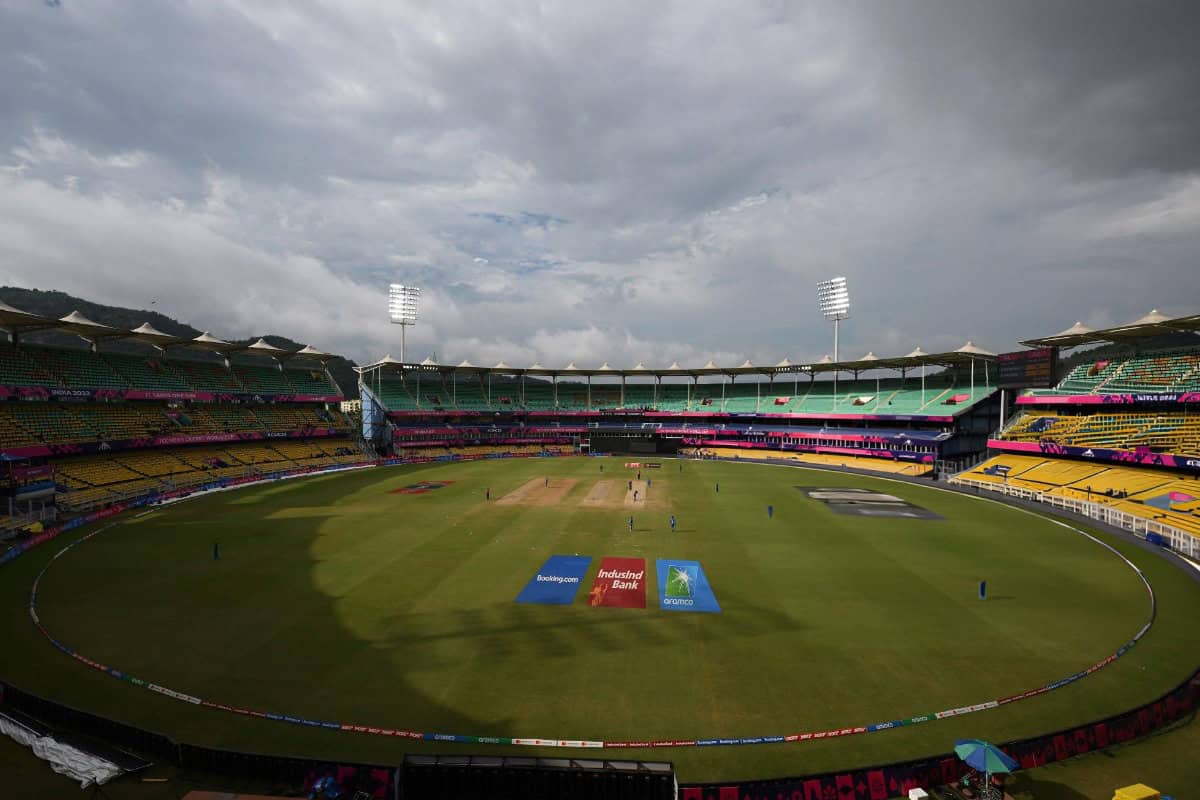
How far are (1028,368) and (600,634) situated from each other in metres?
55.7

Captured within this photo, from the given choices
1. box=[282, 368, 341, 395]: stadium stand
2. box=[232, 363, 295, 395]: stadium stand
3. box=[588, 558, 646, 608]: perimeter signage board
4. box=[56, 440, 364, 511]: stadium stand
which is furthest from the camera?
box=[282, 368, 341, 395]: stadium stand

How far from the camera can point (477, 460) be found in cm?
7331

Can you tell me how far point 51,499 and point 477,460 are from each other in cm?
4323

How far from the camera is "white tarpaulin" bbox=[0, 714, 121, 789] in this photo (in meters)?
10.7

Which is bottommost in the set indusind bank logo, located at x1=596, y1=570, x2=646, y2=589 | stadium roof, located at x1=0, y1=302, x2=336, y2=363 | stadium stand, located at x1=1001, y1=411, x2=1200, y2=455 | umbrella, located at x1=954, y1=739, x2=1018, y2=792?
indusind bank logo, located at x1=596, y1=570, x2=646, y2=589

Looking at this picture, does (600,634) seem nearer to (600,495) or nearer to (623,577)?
(623,577)

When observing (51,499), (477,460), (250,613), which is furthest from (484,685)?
(477,460)

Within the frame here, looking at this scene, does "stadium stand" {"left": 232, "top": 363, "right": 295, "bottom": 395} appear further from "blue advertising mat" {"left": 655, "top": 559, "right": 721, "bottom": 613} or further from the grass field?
"blue advertising mat" {"left": 655, "top": 559, "right": 721, "bottom": 613}

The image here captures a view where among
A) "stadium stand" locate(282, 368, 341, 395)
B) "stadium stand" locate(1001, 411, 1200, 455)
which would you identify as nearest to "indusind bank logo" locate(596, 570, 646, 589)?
"stadium stand" locate(1001, 411, 1200, 455)

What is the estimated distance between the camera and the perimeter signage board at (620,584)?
68.5 feet

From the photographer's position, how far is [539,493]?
151 ft

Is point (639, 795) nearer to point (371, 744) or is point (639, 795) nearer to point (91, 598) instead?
point (371, 744)

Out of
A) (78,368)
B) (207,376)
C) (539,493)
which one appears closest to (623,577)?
(539,493)

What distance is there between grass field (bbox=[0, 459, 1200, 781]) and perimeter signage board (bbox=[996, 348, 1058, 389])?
25.4 meters
